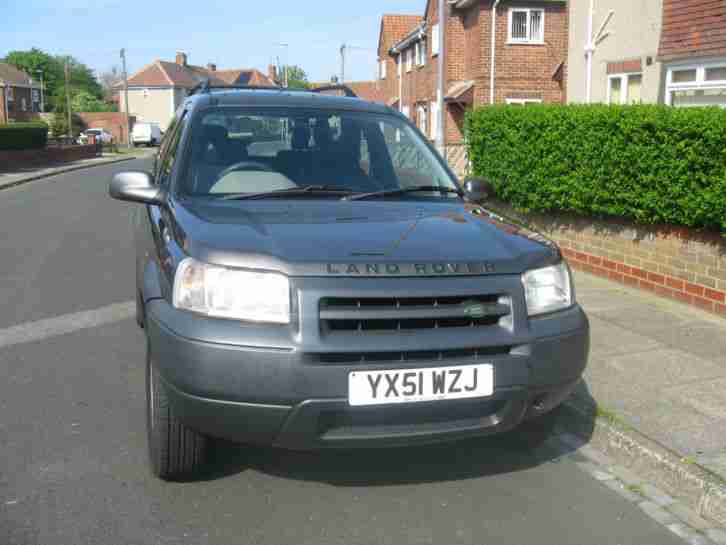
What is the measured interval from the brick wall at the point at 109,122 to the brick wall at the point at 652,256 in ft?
274

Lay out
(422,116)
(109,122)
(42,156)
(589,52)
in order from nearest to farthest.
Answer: (589,52)
(422,116)
(42,156)
(109,122)

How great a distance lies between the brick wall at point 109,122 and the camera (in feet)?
288

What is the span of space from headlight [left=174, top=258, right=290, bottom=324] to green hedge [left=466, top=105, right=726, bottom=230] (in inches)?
189

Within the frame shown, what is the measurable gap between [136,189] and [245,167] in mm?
612

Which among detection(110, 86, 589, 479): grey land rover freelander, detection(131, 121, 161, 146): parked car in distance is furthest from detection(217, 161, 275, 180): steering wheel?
detection(131, 121, 161, 146): parked car in distance

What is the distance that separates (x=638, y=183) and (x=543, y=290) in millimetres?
4706

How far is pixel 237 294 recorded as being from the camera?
3387 millimetres

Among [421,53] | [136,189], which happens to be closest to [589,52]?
[136,189]

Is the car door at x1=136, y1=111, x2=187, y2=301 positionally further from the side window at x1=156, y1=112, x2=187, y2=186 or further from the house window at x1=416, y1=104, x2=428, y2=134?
the house window at x1=416, y1=104, x2=428, y2=134

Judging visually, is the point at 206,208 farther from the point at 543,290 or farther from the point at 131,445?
the point at 543,290

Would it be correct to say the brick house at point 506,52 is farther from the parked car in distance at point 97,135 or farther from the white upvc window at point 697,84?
the parked car in distance at point 97,135

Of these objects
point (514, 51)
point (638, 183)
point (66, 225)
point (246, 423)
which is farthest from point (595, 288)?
point (514, 51)

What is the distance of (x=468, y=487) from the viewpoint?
4.01m

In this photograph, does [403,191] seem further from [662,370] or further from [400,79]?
[400,79]
